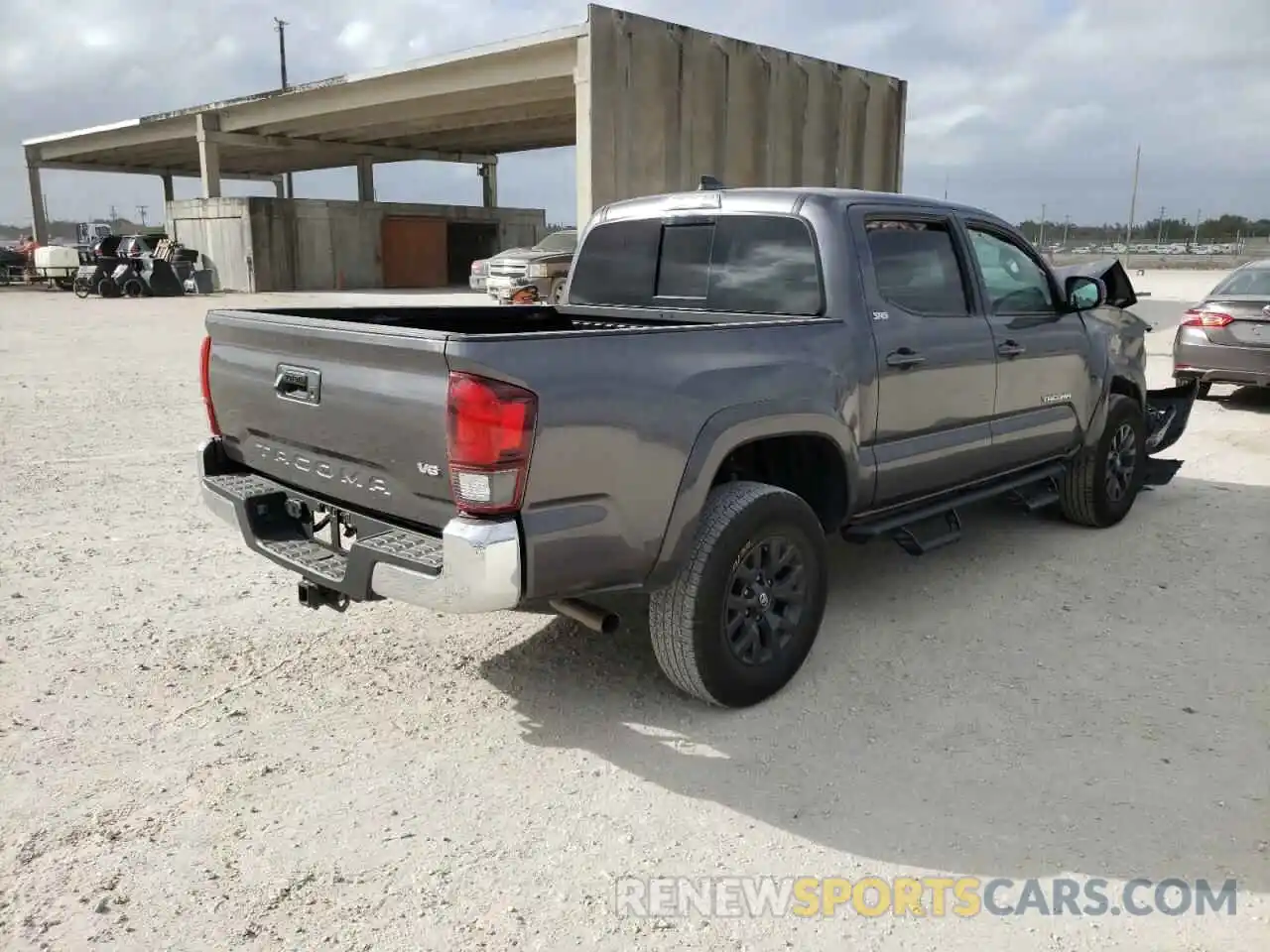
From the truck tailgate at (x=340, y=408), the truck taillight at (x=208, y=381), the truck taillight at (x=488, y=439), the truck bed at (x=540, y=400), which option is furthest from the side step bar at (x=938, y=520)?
the truck taillight at (x=208, y=381)

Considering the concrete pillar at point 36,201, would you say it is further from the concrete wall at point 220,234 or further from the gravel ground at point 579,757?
the gravel ground at point 579,757

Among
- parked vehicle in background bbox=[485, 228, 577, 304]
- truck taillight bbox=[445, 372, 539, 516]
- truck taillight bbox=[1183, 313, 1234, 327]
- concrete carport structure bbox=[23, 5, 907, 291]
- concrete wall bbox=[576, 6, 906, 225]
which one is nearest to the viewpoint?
truck taillight bbox=[445, 372, 539, 516]

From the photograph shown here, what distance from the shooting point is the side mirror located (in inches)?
209

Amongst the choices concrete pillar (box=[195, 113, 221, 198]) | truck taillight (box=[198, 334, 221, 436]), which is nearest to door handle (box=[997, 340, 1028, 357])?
truck taillight (box=[198, 334, 221, 436])

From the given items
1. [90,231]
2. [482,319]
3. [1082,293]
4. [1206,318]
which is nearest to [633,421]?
[482,319]

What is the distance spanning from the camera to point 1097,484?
19.2 ft

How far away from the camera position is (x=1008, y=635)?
4.44 meters

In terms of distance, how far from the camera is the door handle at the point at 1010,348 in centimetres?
488

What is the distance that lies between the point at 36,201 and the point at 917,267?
169ft

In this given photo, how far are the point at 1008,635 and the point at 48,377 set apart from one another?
11.7 m

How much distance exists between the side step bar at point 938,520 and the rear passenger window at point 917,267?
0.90 meters

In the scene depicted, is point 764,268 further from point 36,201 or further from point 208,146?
point 36,201

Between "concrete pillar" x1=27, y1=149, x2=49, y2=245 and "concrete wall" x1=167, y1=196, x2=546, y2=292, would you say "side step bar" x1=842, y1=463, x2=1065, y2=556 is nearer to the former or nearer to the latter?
"concrete wall" x1=167, y1=196, x2=546, y2=292

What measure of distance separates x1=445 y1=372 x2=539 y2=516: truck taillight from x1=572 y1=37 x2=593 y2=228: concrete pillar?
579 inches
